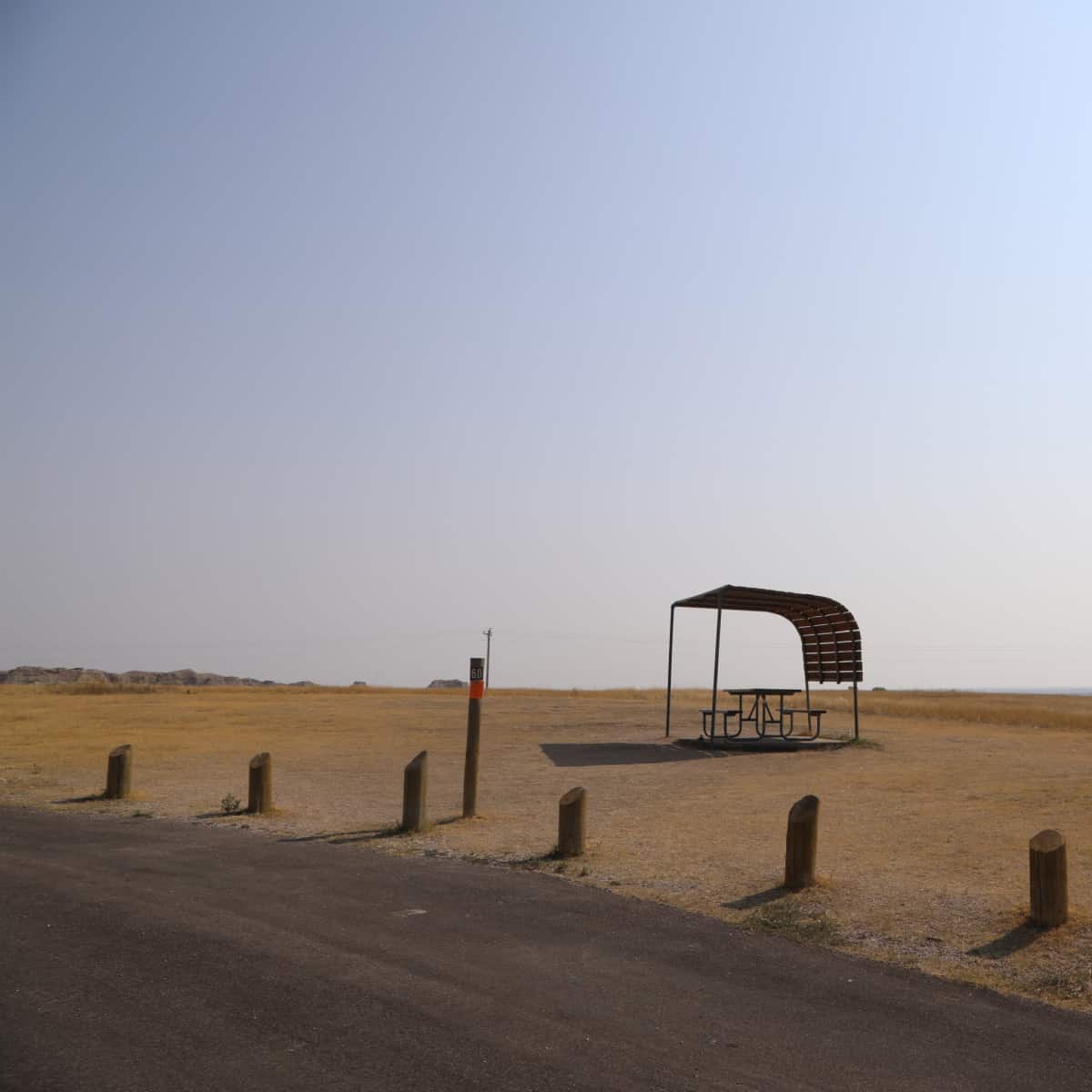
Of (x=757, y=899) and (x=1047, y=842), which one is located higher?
(x=1047, y=842)

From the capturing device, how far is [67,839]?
11078mm

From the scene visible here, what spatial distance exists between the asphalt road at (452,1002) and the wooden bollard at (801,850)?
136 cm

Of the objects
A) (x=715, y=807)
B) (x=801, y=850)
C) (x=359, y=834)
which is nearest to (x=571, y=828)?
(x=801, y=850)

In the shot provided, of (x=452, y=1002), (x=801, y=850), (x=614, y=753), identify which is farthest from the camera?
(x=614, y=753)

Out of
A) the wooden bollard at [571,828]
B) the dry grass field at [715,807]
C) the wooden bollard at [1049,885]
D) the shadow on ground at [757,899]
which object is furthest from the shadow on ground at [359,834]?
the wooden bollard at [1049,885]

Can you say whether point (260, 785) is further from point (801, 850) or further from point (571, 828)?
point (801, 850)

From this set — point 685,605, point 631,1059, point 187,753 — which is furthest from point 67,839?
point 685,605

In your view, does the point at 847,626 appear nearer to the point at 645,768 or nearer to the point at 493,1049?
the point at 645,768

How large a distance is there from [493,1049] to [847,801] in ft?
37.1

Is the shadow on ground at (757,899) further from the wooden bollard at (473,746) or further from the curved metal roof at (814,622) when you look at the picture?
the curved metal roof at (814,622)

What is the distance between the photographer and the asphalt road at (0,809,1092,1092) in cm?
478

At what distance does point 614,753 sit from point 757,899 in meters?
14.1

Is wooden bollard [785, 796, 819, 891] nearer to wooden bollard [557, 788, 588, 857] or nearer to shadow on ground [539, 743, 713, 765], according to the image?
wooden bollard [557, 788, 588, 857]

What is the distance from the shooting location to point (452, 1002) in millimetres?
5727
